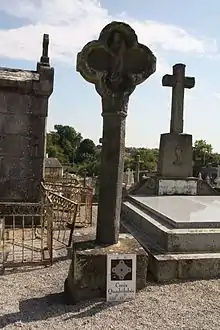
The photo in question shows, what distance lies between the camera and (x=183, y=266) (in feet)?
15.9

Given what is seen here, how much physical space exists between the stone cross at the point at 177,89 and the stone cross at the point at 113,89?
5582 mm

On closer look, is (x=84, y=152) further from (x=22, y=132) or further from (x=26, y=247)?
(x=26, y=247)

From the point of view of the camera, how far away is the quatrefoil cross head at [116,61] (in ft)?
14.0

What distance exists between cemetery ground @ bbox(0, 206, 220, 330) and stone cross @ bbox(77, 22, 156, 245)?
0.78 metres

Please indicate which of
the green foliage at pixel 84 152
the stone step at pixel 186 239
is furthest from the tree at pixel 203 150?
the stone step at pixel 186 239

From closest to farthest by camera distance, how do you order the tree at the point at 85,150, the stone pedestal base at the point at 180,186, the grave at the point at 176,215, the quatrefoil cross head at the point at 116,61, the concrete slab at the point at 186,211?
the quatrefoil cross head at the point at 116,61 < the grave at the point at 176,215 < the concrete slab at the point at 186,211 < the stone pedestal base at the point at 180,186 < the tree at the point at 85,150

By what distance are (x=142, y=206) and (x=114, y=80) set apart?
11.9 feet

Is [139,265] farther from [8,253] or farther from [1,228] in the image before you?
[1,228]

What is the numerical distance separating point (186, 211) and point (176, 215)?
0.52 m

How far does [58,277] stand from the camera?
16.9 feet

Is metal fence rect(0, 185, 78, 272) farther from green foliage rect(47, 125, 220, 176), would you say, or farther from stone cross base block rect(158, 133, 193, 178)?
green foliage rect(47, 125, 220, 176)

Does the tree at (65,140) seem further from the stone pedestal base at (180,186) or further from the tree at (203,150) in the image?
the stone pedestal base at (180,186)

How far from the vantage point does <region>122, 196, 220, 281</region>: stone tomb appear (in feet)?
15.9

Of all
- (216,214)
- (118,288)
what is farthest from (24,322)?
(216,214)
